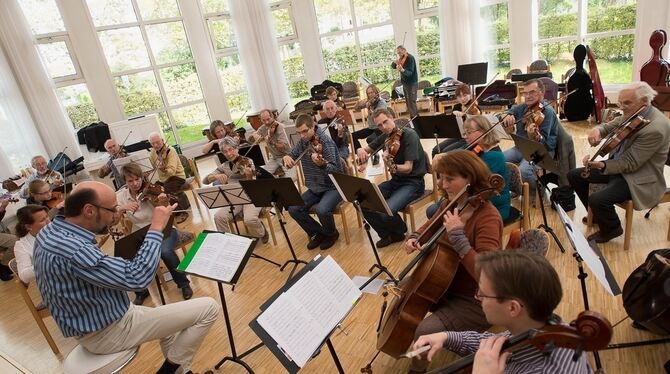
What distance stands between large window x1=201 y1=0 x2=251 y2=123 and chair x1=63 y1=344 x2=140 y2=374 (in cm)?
842

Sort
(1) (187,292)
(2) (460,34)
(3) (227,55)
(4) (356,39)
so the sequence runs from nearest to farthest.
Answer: (1) (187,292), (2) (460,34), (3) (227,55), (4) (356,39)

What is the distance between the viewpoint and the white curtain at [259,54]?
948 centimetres

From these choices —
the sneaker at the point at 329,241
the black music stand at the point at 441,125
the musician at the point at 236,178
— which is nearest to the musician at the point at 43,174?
the musician at the point at 236,178

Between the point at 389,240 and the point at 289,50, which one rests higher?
the point at 289,50

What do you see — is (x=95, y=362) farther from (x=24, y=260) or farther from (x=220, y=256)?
(x=24, y=260)

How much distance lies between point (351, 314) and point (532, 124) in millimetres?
2626

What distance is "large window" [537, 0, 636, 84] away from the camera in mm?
7582

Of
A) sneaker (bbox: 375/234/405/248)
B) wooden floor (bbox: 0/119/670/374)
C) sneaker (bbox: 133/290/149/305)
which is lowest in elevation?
wooden floor (bbox: 0/119/670/374)

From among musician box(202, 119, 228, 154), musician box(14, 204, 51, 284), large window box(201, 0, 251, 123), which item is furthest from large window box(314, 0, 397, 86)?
musician box(14, 204, 51, 284)

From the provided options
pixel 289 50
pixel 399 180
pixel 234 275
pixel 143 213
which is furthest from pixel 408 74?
pixel 234 275

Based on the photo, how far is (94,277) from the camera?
2.08m

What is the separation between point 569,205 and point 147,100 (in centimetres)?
884

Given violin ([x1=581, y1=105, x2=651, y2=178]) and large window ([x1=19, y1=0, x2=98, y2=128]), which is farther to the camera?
large window ([x1=19, y1=0, x2=98, y2=128])

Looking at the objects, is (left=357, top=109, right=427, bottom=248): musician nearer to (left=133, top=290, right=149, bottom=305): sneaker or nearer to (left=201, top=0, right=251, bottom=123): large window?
(left=133, top=290, right=149, bottom=305): sneaker
